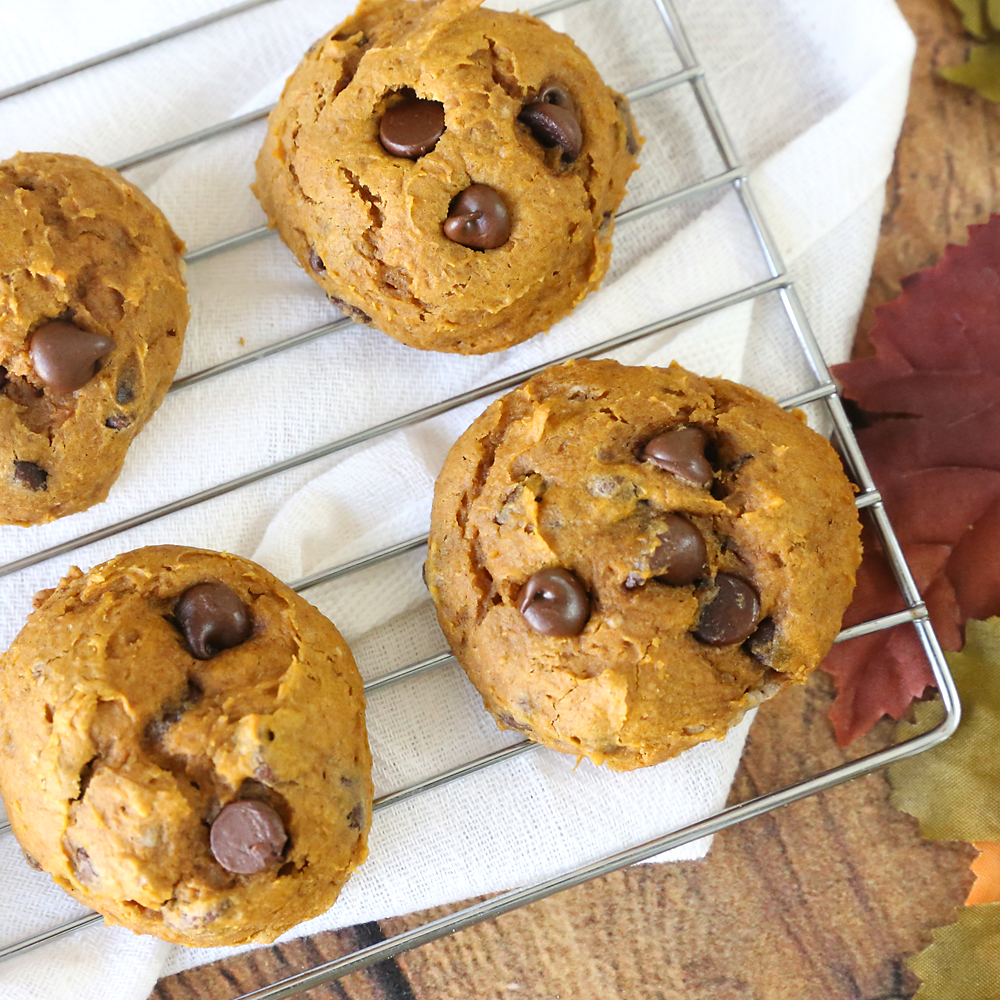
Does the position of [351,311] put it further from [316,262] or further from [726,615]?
[726,615]

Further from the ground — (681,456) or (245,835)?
(681,456)

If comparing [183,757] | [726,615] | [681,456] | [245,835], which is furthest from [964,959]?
[183,757]

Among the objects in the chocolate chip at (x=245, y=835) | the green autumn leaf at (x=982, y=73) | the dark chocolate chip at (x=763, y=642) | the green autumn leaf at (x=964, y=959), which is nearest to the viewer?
the chocolate chip at (x=245, y=835)

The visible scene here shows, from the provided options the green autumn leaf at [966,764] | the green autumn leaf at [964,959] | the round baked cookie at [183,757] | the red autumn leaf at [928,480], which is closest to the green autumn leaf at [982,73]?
the red autumn leaf at [928,480]

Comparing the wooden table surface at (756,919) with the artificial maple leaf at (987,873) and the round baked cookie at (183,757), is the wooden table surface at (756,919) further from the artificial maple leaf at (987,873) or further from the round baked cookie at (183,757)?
the round baked cookie at (183,757)

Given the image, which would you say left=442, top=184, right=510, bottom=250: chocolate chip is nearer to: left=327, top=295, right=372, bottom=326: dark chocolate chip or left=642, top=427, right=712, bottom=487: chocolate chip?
left=327, top=295, right=372, bottom=326: dark chocolate chip

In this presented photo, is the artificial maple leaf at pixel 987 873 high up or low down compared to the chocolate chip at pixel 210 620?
down

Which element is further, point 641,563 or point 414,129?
point 414,129

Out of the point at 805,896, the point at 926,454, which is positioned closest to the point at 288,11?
the point at 926,454

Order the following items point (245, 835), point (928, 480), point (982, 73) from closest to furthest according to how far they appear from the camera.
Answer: point (245, 835) < point (928, 480) < point (982, 73)
